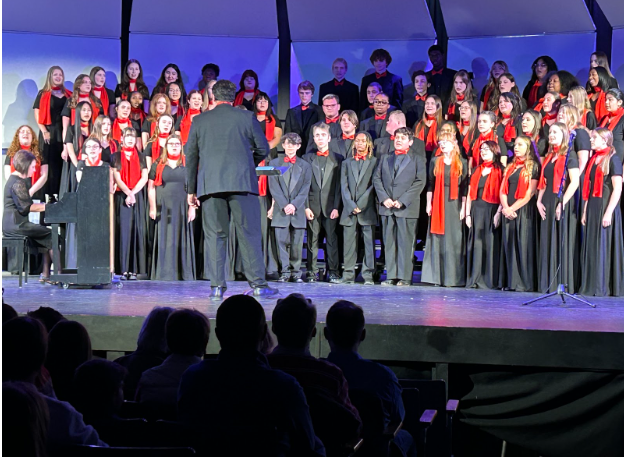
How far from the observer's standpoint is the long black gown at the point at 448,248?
25.5 feet

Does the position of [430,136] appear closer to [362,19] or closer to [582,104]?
[582,104]

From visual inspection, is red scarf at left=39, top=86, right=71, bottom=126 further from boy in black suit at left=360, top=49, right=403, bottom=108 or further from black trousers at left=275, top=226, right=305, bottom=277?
boy in black suit at left=360, top=49, right=403, bottom=108

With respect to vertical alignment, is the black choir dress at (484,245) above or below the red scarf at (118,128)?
below

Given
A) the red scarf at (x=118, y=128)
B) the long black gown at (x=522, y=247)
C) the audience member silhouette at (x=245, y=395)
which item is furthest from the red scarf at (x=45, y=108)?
the audience member silhouette at (x=245, y=395)

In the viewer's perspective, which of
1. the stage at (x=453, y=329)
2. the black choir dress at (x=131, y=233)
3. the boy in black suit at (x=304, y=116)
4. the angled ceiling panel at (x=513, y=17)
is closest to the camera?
the stage at (x=453, y=329)

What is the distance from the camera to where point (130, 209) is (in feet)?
27.8

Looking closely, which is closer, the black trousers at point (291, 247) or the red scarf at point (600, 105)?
the red scarf at point (600, 105)

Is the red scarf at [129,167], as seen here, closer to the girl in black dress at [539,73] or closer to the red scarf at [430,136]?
the red scarf at [430,136]

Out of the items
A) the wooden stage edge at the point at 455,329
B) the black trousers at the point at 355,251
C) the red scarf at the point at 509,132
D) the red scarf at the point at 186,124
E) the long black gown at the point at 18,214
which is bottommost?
the wooden stage edge at the point at 455,329

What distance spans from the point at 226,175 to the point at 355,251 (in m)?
2.55

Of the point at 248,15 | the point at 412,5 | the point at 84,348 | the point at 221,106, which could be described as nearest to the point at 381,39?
the point at 412,5

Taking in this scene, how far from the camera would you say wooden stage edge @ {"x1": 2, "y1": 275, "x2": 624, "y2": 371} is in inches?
178

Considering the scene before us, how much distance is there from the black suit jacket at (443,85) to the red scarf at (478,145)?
1273 millimetres

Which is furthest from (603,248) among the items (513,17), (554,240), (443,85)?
(513,17)
